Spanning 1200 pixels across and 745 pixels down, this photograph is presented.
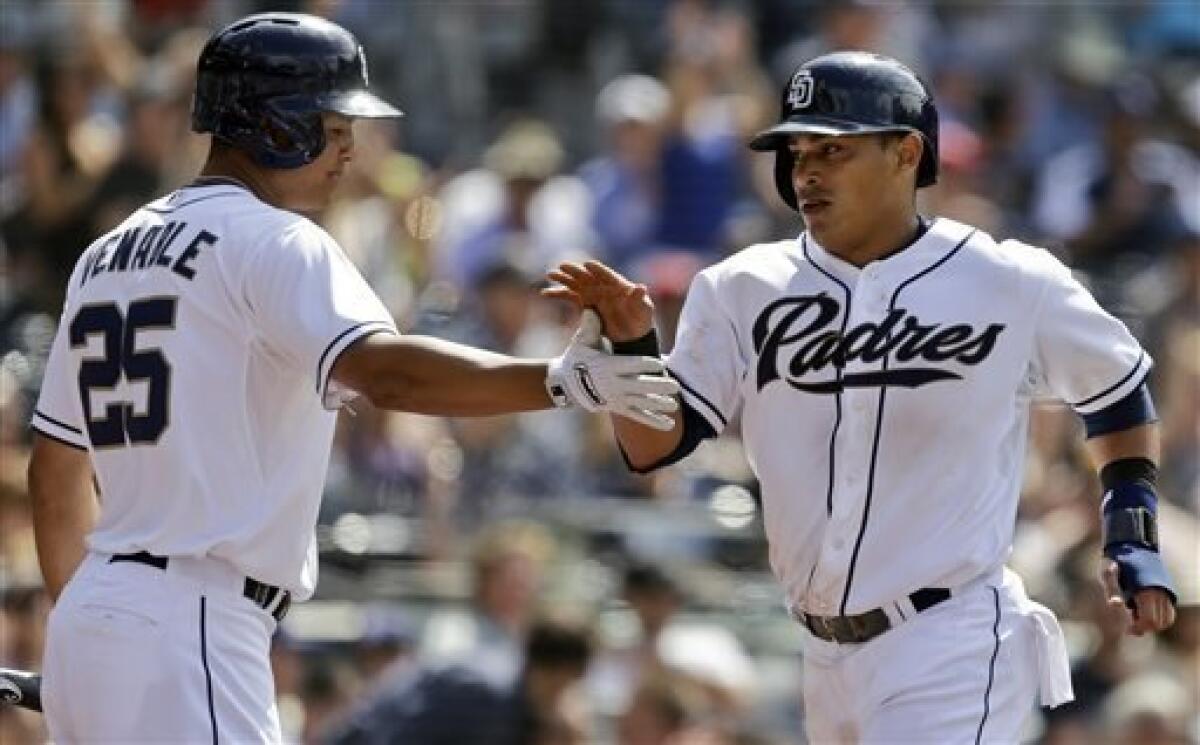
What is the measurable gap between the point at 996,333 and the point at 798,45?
6.31 metres

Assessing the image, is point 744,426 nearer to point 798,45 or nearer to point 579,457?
point 579,457

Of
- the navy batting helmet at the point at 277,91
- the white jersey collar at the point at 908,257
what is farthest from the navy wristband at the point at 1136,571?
the navy batting helmet at the point at 277,91

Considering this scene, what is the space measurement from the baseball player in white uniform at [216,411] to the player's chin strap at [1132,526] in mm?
1120

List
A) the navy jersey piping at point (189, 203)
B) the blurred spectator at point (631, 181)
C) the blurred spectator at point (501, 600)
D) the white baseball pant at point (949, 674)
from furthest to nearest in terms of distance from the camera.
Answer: the blurred spectator at point (631, 181) → the blurred spectator at point (501, 600) → the white baseball pant at point (949, 674) → the navy jersey piping at point (189, 203)

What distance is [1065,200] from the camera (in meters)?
11.1

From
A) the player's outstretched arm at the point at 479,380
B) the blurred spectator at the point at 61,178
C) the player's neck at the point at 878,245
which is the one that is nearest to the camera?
the player's outstretched arm at the point at 479,380

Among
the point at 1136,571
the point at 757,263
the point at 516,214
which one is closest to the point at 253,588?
the point at 757,263

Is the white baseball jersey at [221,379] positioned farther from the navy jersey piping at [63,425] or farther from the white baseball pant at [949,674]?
the white baseball pant at [949,674]

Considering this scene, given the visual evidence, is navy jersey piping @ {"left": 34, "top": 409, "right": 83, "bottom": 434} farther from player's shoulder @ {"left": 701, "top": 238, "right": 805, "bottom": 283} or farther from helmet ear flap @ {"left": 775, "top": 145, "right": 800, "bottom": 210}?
helmet ear flap @ {"left": 775, "top": 145, "right": 800, "bottom": 210}

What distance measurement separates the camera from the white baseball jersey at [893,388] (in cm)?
557

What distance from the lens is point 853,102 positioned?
5723 mm

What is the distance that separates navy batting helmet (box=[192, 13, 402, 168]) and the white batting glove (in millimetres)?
719

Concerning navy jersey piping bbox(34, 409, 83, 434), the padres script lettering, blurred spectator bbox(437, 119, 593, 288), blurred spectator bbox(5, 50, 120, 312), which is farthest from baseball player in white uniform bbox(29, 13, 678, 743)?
blurred spectator bbox(5, 50, 120, 312)

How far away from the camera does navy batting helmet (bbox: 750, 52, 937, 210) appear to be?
570 centimetres
